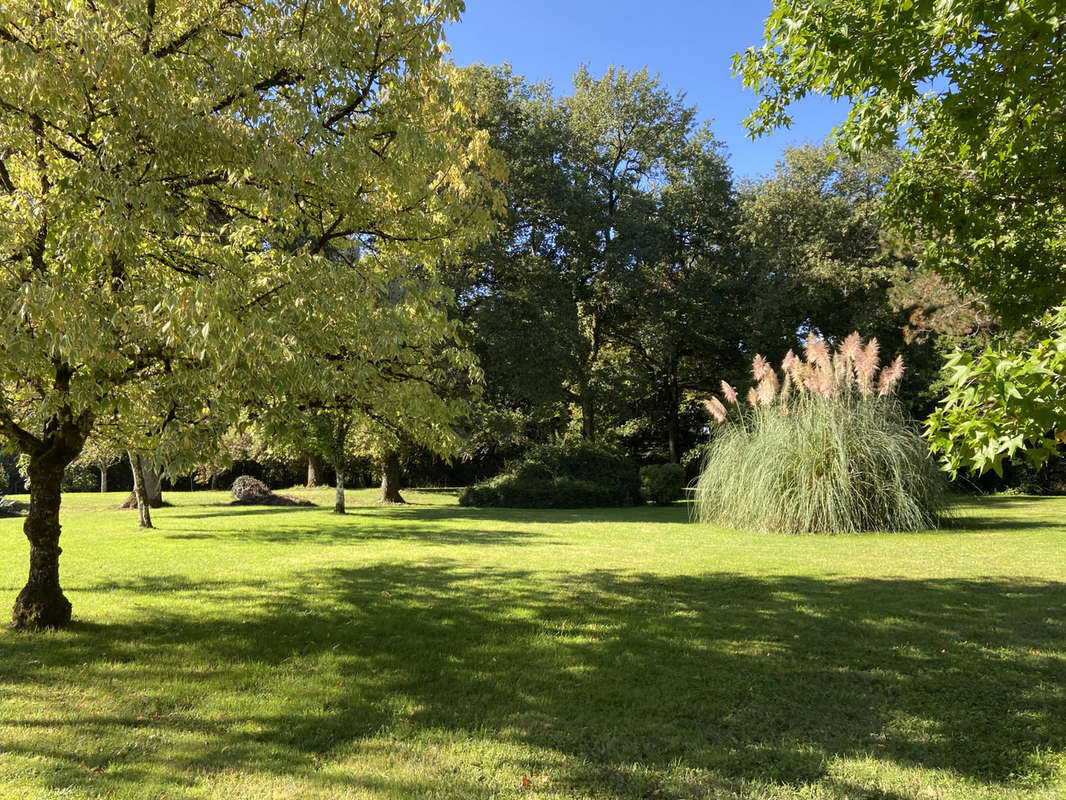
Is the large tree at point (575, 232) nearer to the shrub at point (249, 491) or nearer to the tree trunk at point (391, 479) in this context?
the tree trunk at point (391, 479)

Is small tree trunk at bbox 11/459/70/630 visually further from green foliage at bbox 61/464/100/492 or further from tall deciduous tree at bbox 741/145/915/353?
green foliage at bbox 61/464/100/492

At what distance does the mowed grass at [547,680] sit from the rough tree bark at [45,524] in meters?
0.27

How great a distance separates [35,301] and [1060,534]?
13.7 metres

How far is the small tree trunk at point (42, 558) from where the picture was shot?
5.59 meters

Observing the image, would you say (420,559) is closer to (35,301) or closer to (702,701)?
(702,701)

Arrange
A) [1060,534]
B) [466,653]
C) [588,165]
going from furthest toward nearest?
[588,165] < [1060,534] < [466,653]

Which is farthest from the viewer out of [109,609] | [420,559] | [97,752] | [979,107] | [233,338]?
[420,559]

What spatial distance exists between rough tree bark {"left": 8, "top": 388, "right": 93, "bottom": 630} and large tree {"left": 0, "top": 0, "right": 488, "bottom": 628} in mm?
17

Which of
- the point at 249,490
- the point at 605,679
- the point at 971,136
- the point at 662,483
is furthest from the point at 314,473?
the point at 971,136

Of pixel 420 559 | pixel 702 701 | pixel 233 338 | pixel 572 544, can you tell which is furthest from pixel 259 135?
pixel 572 544

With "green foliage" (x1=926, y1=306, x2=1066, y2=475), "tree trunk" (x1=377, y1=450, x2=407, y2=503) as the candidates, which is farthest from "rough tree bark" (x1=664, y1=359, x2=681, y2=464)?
"green foliage" (x1=926, y1=306, x2=1066, y2=475)

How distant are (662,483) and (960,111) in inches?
645

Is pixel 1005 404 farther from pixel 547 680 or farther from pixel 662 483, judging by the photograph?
pixel 662 483

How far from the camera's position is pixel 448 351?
5.82 meters
